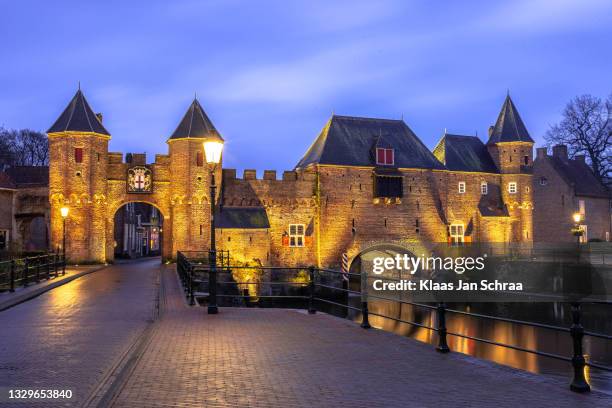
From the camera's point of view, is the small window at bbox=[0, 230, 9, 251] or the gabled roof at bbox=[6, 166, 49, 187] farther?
the gabled roof at bbox=[6, 166, 49, 187]

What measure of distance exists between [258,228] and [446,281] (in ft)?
45.5

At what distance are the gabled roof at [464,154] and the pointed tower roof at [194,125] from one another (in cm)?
1782

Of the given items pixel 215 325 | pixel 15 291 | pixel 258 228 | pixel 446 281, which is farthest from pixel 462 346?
pixel 446 281

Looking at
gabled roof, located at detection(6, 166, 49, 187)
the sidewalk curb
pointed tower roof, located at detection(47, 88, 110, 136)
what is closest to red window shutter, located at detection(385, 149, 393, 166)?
pointed tower roof, located at detection(47, 88, 110, 136)

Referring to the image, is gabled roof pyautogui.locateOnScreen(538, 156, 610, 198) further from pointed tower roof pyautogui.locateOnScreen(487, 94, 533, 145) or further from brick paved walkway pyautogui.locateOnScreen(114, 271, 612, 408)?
brick paved walkway pyautogui.locateOnScreen(114, 271, 612, 408)

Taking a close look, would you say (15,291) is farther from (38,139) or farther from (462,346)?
(38,139)

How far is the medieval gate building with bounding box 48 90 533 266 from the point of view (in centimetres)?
3456

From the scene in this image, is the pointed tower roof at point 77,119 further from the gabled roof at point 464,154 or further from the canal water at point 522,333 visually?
the gabled roof at point 464,154

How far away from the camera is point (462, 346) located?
66.4 ft

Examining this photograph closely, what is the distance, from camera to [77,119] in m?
34.7

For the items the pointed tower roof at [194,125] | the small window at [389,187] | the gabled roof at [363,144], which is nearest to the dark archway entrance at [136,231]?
the pointed tower roof at [194,125]

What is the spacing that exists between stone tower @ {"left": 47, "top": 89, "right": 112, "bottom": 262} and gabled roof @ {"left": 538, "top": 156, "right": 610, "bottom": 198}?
118 ft

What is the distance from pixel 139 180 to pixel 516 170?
26965 millimetres

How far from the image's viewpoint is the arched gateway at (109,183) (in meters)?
34.2
